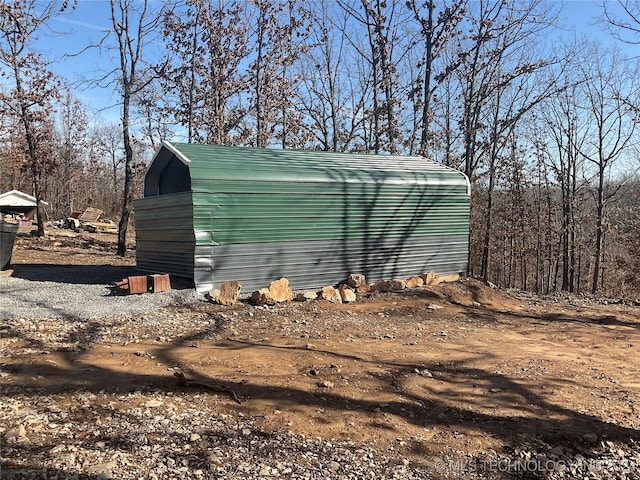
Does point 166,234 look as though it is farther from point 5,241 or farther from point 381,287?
point 381,287

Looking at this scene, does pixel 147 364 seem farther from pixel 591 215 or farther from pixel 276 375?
pixel 591 215

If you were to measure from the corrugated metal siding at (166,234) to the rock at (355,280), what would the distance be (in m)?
3.35

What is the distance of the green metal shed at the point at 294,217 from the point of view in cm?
966

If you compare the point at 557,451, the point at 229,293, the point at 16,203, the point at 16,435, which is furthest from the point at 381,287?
the point at 16,203

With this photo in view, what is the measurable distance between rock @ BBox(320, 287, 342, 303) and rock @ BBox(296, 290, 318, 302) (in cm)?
18

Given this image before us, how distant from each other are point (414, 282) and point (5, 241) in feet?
31.4

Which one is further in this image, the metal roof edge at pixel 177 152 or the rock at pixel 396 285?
the rock at pixel 396 285

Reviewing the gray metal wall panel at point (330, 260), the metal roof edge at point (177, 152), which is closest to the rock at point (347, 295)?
the gray metal wall panel at point (330, 260)

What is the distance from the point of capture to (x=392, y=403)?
14.9 feet

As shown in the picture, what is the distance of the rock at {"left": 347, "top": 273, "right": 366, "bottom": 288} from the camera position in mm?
11102

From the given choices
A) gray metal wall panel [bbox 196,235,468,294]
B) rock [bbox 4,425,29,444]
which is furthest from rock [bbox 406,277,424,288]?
rock [bbox 4,425,29,444]

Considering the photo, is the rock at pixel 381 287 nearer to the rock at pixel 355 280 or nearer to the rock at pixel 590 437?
the rock at pixel 355 280

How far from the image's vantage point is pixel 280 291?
976 cm

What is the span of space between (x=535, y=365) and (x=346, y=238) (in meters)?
5.87
